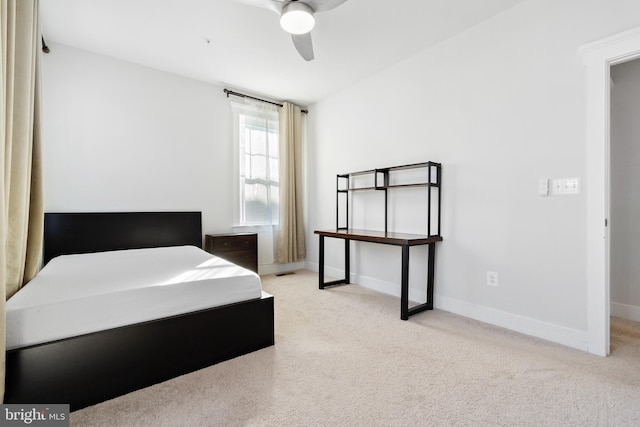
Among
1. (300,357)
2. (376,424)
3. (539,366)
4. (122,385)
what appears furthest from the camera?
(300,357)

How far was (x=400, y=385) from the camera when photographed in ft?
5.08

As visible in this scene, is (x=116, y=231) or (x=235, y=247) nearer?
(x=116, y=231)

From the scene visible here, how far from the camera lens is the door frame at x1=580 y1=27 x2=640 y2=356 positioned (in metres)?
1.83

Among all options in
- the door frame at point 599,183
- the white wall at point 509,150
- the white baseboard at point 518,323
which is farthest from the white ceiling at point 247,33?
the white baseboard at point 518,323

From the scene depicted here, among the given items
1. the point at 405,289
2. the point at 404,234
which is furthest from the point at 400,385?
the point at 404,234

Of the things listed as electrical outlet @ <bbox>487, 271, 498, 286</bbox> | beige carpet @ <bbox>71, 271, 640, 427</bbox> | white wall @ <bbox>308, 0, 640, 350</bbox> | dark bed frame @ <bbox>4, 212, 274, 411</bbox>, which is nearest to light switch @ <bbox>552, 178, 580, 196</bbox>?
white wall @ <bbox>308, 0, 640, 350</bbox>

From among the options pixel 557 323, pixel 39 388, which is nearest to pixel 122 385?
pixel 39 388

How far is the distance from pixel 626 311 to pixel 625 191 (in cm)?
105

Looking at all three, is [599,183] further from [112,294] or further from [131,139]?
[131,139]

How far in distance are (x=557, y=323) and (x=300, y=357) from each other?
1.84 m

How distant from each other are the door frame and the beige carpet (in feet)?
0.74

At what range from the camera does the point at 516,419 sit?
1295 mm

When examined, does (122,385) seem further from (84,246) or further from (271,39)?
(271,39)

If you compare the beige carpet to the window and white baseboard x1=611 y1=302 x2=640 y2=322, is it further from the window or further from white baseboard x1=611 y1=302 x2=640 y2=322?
the window
